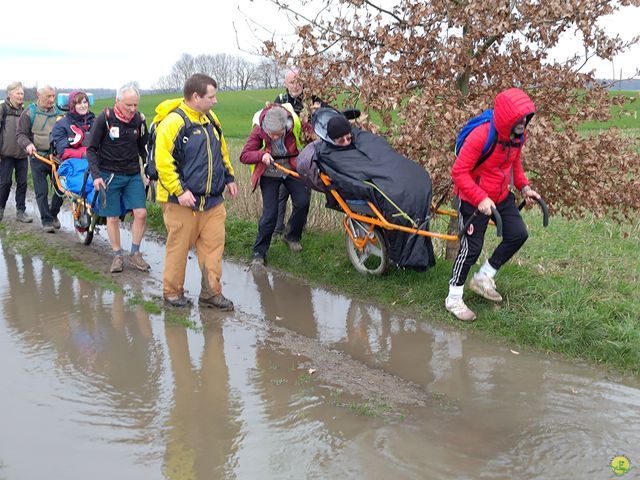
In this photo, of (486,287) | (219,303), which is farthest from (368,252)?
(219,303)

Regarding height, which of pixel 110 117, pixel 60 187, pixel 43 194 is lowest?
pixel 43 194

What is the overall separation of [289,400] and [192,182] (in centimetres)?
244

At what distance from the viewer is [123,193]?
7.87 meters

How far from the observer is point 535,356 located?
5285mm

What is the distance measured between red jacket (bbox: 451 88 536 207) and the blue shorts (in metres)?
3.92

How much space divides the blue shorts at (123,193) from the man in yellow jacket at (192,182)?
1685 millimetres

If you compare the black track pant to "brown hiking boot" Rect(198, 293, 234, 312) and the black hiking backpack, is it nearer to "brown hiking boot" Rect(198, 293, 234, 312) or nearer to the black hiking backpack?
Answer: "brown hiking boot" Rect(198, 293, 234, 312)

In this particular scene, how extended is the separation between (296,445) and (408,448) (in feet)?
2.15

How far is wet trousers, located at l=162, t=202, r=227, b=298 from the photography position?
20.5 feet

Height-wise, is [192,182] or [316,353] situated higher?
[192,182]

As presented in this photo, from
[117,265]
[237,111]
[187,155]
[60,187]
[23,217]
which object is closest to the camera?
[187,155]

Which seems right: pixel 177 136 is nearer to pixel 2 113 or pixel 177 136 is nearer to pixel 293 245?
pixel 293 245

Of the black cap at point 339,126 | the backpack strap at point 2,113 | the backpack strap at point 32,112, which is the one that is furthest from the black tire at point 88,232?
the black cap at point 339,126

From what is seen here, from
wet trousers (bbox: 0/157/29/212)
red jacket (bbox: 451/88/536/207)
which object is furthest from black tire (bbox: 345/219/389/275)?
wet trousers (bbox: 0/157/29/212)
